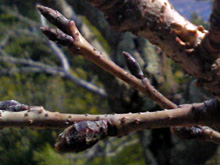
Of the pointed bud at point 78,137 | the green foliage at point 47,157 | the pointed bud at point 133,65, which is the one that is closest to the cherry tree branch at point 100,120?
the pointed bud at point 78,137

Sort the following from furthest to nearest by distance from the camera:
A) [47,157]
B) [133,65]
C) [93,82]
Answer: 1. [93,82]
2. [47,157]
3. [133,65]

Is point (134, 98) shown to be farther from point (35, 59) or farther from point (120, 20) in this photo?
point (120, 20)

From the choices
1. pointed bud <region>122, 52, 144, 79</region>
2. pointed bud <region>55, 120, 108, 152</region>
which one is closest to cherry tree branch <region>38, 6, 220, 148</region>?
pointed bud <region>122, 52, 144, 79</region>

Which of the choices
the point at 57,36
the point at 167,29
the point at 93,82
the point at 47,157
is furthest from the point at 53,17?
the point at 93,82

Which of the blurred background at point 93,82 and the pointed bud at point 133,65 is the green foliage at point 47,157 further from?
the pointed bud at point 133,65

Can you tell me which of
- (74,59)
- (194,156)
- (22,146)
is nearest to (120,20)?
(22,146)

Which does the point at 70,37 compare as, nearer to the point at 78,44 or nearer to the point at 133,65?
the point at 78,44

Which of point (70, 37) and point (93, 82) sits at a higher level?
point (70, 37)

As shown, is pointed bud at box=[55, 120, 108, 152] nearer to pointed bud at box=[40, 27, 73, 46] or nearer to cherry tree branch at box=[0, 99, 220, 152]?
cherry tree branch at box=[0, 99, 220, 152]
